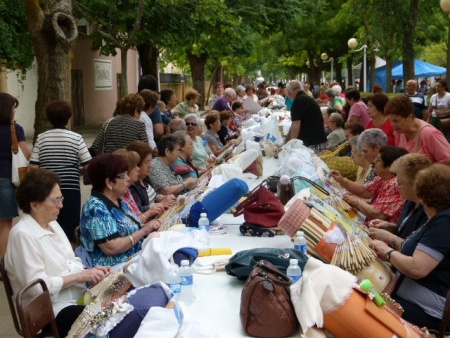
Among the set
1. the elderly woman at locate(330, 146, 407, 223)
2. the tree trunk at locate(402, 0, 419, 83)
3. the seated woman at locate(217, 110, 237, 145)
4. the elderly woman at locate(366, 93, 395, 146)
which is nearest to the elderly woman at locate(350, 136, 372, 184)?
the elderly woman at locate(330, 146, 407, 223)

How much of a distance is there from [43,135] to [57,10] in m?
2.59

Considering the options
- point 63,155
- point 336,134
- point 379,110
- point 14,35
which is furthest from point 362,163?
point 14,35

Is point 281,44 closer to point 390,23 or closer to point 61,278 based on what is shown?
point 390,23

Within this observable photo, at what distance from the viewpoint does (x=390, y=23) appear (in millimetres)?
17672

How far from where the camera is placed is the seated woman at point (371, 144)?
21.1 ft

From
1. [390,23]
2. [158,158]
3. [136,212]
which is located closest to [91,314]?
[136,212]

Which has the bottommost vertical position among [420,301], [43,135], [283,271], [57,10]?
[420,301]

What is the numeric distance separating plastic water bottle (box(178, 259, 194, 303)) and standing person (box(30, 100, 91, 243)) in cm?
298

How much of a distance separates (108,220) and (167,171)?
2.75m

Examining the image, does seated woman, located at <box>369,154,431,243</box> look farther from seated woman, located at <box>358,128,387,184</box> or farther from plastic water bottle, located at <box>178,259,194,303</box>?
seated woman, located at <box>358,128,387,184</box>

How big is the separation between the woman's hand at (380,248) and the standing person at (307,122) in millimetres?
5531

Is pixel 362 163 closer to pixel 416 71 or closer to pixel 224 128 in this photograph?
pixel 224 128

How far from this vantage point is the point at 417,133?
634 cm

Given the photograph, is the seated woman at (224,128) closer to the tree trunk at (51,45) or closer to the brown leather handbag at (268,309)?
the tree trunk at (51,45)
